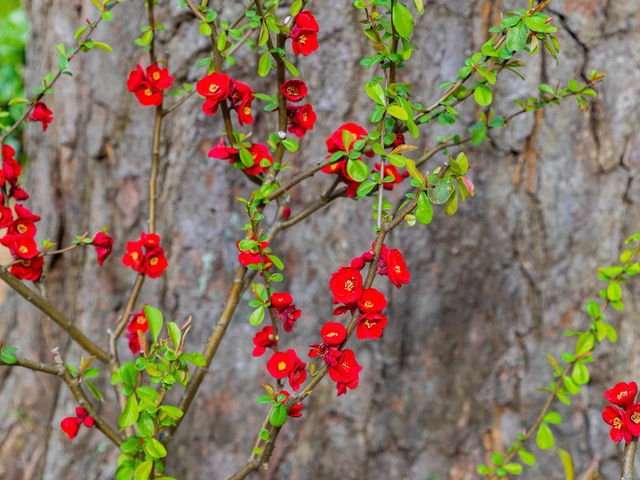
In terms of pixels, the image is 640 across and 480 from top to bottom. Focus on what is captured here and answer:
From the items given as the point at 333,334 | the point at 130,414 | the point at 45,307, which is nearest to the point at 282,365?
the point at 333,334

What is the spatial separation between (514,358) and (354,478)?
503 millimetres

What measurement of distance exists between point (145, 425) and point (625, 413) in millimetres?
624

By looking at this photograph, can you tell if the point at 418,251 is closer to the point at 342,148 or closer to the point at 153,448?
the point at 342,148

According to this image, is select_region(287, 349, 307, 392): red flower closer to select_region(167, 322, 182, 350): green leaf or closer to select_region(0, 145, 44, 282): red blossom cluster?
select_region(167, 322, 182, 350): green leaf

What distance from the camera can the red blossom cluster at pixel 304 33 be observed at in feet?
2.48

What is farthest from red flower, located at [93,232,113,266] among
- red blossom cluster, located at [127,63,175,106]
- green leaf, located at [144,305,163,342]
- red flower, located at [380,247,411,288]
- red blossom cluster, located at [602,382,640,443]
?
red blossom cluster, located at [602,382,640,443]

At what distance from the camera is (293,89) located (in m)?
0.82

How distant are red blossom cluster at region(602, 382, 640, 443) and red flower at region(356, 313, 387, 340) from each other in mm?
296

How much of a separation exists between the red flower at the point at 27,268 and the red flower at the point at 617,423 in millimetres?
836

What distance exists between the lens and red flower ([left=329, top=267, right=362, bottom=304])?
69 cm

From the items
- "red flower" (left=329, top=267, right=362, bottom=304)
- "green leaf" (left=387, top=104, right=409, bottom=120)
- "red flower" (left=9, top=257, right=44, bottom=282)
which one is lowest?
"red flower" (left=329, top=267, right=362, bottom=304)

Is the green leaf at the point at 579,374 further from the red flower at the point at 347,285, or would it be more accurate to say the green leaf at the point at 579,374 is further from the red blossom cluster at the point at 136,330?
the red blossom cluster at the point at 136,330

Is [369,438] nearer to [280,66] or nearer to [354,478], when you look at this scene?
[354,478]

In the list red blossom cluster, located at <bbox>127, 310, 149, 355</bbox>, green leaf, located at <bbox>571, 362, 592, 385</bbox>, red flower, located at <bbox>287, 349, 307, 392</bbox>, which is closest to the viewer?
red flower, located at <bbox>287, 349, 307, 392</bbox>
